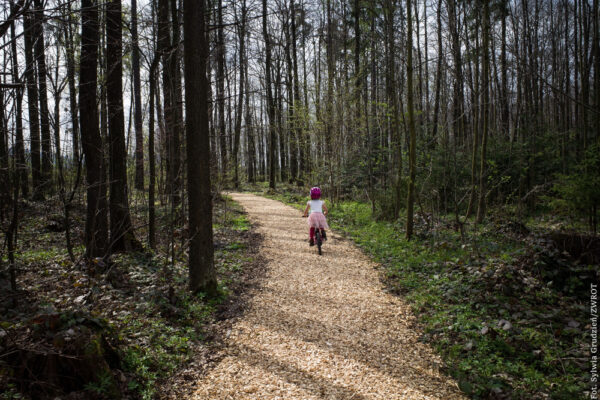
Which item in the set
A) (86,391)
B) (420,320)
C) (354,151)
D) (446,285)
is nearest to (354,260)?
(446,285)

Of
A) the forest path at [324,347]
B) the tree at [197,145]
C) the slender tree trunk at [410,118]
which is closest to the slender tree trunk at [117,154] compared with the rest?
the tree at [197,145]

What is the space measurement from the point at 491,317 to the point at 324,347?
2351 millimetres

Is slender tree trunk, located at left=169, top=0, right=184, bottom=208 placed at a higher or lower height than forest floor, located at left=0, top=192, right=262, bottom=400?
higher

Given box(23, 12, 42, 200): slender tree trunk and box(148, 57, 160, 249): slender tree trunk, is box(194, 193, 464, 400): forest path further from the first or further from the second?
box(23, 12, 42, 200): slender tree trunk

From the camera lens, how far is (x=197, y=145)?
17.0ft

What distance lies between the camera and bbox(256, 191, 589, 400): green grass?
→ 10.8 feet

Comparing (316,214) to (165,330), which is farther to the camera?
(316,214)

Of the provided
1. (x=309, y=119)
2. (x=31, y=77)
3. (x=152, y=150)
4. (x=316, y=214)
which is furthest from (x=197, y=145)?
(x=309, y=119)

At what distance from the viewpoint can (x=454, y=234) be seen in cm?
873

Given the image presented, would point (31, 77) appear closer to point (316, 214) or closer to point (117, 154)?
point (117, 154)

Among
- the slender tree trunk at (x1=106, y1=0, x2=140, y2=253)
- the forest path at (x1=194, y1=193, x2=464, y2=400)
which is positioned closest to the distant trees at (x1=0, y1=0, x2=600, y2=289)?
the slender tree trunk at (x1=106, y1=0, x2=140, y2=253)

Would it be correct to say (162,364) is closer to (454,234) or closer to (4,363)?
(4,363)

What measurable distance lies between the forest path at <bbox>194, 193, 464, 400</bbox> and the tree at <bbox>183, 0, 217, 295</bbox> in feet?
3.60

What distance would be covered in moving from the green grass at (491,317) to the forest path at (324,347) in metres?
0.33
